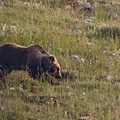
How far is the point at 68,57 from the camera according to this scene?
8703 mm

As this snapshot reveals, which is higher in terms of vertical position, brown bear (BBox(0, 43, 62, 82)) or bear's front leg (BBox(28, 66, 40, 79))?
brown bear (BBox(0, 43, 62, 82))

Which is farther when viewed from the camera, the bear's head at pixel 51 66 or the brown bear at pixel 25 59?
the bear's head at pixel 51 66

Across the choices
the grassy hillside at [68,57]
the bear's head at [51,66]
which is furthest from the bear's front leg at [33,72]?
the bear's head at [51,66]

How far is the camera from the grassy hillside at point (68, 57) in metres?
6.23

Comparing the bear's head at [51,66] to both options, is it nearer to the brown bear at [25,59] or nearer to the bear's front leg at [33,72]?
the brown bear at [25,59]

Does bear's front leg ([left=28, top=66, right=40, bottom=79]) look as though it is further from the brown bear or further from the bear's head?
the bear's head

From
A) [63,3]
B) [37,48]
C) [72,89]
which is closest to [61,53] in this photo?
[37,48]

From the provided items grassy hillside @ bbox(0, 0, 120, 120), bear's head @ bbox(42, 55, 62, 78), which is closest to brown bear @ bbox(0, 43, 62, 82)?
bear's head @ bbox(42, 55, 62, 78)

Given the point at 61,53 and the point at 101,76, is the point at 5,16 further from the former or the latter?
the point at 101,76

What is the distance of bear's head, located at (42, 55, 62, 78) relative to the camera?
7750 mm

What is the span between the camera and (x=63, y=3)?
480 inches

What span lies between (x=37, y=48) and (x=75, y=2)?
4.88 m

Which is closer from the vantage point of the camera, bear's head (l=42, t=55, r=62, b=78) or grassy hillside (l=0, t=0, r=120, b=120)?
grassy hillside (l=0, t=0, r=120, b=120)

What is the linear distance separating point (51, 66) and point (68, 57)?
0.97 meters
